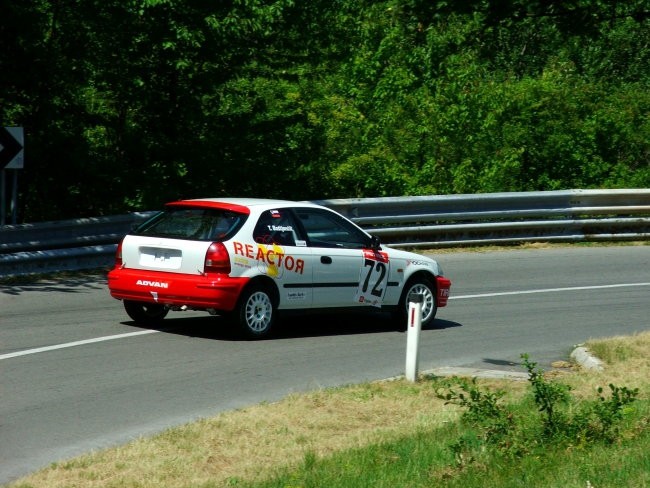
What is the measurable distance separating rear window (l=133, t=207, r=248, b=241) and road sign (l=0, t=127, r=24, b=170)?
5.10 metres

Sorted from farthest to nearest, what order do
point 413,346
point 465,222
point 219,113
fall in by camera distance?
point 465,222
point 219,113
point 413,346

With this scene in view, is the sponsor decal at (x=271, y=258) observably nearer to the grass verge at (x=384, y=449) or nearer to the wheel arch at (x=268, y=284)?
the wheel arch at (x=268, y=284)

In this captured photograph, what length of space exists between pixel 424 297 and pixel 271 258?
2.27m

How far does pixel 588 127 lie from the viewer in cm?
3034

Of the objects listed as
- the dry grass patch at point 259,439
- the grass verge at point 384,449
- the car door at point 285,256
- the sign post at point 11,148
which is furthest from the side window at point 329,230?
the sign post at point 11,148

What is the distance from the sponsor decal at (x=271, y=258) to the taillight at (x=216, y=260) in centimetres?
15

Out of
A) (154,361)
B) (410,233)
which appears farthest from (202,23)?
(154,361)

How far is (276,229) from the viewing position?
13266 millimetres

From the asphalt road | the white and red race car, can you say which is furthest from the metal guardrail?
the white and red race car

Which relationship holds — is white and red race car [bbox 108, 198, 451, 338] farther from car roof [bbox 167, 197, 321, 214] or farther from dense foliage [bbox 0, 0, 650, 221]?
dense foliage [bbox 0, 0, 650, 221]

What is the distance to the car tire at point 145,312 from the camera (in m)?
13.7

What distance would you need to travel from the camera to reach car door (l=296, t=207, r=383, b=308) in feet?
44.4

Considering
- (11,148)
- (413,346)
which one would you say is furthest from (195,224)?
(11,148)

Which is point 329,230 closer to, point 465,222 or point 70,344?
point 70,344
